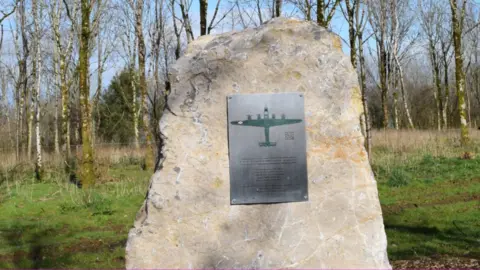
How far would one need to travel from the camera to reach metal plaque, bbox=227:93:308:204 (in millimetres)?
3529

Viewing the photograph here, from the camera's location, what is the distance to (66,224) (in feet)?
24.6

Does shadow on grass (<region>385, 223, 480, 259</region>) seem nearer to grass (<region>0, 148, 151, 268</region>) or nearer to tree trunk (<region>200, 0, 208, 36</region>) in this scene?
grass (<region>0, 148, 151, 268</region>)

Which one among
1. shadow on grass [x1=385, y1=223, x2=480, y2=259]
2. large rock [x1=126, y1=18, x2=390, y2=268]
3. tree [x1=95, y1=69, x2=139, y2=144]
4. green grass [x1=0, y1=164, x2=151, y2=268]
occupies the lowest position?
shadow on grass [x1=385, y1=223, x2=480, y2=259]

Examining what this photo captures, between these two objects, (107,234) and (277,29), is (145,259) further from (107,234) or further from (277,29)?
(107,234)

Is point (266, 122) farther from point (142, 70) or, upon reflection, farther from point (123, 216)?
point (142, 70)

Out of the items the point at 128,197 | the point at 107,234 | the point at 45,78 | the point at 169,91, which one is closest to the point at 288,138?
the point at 169,91

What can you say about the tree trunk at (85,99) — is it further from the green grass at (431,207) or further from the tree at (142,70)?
the green grass at (431,207)

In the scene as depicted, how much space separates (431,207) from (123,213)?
5.00 metres

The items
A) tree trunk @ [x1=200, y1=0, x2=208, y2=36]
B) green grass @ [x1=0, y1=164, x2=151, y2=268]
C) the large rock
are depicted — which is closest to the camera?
the large rock

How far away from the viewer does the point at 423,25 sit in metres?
29.0

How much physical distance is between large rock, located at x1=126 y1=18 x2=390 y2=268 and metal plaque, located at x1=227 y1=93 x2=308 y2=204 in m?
0.06

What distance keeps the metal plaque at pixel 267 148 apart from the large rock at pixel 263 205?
0.20 ft

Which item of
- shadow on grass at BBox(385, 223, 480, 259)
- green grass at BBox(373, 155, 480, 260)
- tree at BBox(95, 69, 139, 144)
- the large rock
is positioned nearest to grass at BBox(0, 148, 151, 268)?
the large rock

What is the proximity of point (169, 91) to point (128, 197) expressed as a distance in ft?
19.8
